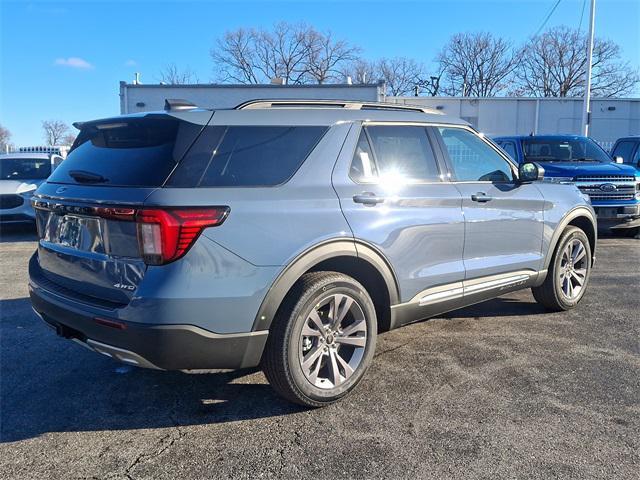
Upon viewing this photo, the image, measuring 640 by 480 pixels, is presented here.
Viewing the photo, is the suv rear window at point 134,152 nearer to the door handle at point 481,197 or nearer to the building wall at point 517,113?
the door handle at point 481,197

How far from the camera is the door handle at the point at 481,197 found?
4219mm

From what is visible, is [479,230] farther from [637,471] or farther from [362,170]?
[637,471]

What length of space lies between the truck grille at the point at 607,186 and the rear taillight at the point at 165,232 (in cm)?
852

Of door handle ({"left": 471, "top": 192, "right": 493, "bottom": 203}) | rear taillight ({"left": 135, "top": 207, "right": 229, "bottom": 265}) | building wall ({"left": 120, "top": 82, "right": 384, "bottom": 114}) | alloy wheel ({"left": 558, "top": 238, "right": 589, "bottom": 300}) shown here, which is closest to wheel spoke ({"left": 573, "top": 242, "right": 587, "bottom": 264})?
alloy wheel ({"left": 558, "top": 238, "right": 589, "bottom": 300})

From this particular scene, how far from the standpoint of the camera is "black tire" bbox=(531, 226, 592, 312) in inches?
204

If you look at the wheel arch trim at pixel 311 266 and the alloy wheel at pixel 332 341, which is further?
the alloy wheel at pixel 332 341

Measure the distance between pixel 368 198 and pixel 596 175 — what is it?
25.0ft

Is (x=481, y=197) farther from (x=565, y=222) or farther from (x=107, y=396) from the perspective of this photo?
(x=107, y=396)

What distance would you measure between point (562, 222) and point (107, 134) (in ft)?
13.5

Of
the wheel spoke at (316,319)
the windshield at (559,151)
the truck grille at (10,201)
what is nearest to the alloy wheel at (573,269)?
the wheel spoke at (316,319)

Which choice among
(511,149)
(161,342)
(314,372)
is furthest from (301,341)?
(511,149)

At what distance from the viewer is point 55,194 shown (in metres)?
3.24

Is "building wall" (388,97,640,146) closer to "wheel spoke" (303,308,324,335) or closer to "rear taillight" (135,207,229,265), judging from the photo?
"wheel spoke" (303,308,324,335)

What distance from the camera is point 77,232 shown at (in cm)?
309
